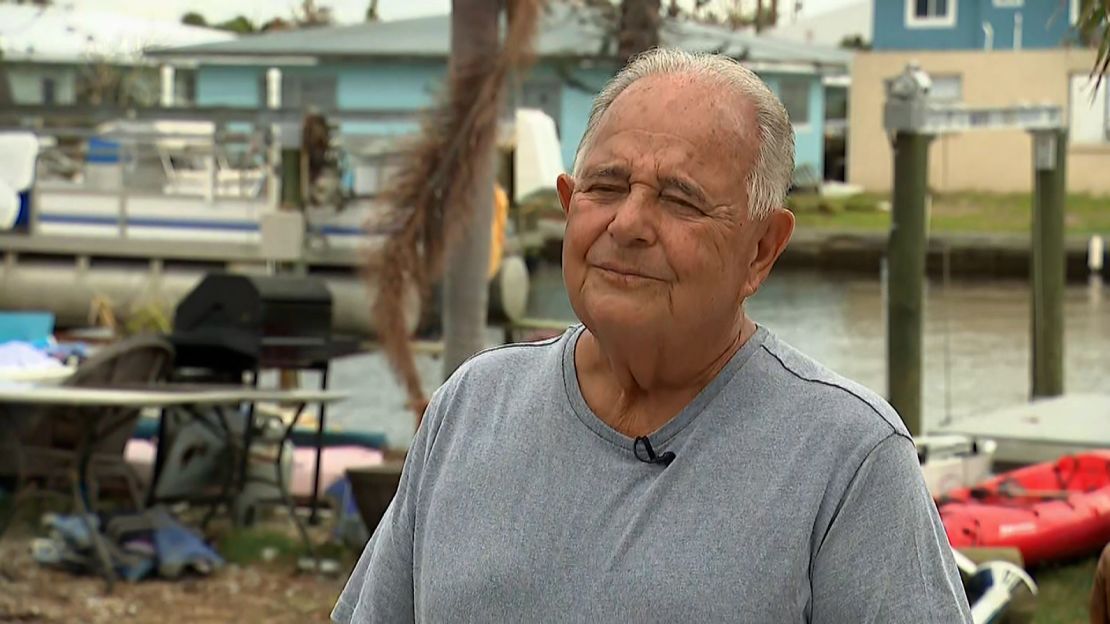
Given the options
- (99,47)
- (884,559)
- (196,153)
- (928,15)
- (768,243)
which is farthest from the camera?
(928,15)

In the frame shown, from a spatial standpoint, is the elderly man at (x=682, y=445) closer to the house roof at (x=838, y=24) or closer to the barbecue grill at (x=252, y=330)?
the barbecue grill at (x=252, y=330)

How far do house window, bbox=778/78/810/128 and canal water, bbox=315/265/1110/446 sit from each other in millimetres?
8055

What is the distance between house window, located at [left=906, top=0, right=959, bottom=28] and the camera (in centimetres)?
4206

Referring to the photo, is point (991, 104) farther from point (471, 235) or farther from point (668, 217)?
point (668, 217)

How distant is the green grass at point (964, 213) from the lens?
30859 millimetres

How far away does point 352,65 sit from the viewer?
111 ft

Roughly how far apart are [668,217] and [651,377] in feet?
0.66

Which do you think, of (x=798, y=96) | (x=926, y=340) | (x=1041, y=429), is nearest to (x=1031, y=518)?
(x=1041, y=429)

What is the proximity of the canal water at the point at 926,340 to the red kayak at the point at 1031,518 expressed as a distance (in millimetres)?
4226

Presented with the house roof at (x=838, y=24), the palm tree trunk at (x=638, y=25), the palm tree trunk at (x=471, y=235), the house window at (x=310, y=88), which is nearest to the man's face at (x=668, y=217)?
the palm tree trunk at (x=471, y=235)

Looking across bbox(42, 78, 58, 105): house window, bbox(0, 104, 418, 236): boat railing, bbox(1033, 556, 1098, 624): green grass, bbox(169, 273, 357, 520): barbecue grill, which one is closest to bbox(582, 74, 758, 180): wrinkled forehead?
bbox(1033, 556, 1098, 624): green grass

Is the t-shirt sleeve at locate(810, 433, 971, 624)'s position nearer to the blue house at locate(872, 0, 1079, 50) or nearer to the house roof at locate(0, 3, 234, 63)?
the house roof at locate(0, 3, 234, 63)

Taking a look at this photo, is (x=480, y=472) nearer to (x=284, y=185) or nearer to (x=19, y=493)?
(x=19, y=493)

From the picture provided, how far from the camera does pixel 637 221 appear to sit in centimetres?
213
